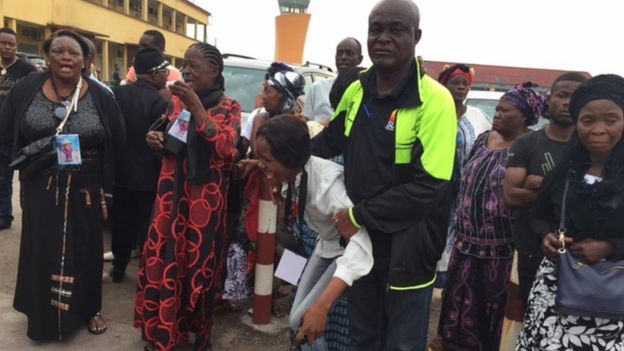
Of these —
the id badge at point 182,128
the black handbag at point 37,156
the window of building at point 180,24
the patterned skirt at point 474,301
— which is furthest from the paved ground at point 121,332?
the window of building at point 180,24

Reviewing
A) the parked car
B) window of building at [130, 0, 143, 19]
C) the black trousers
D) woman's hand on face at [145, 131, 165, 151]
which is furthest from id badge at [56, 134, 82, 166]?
window of building at [130, 0, 143, 19]

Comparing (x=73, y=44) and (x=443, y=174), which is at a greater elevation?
(x=73, y=44)

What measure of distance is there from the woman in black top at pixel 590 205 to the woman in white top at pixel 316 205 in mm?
910

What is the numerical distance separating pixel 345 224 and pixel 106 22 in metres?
31.2

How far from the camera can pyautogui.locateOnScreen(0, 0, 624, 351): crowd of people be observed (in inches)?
74.0

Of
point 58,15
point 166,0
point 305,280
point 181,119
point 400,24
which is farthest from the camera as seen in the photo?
point 166,0

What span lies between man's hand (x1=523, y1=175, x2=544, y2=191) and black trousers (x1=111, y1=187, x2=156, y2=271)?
2.85 meters

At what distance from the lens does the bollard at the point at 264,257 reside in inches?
135

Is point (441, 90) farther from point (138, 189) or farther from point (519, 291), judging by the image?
point (138, 189)

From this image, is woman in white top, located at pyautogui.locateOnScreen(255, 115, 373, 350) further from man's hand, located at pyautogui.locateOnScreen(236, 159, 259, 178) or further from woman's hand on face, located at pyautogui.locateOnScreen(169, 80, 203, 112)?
man's hand, located at pyautogui.locateOnScreen(236, 159, 259, 178)

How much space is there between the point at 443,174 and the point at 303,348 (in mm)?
1070

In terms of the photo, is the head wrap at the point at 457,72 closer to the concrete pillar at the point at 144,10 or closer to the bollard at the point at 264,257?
the bollard at the point at 264,257

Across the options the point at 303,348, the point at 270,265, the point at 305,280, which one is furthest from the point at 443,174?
the point at 270,265

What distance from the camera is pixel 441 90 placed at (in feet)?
6.21
